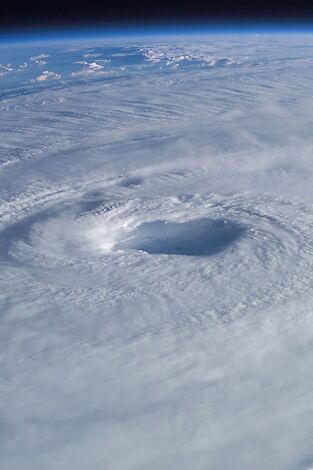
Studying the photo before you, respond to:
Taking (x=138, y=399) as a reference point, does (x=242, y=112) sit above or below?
above

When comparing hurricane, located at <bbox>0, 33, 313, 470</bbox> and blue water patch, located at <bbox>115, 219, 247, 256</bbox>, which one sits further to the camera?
blue water patch, located at <bbox>115, 219, 247, 256</bbox>

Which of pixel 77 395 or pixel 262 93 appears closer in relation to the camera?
pixel 77 395

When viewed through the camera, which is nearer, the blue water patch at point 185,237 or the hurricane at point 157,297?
the hurricane at point 157,297

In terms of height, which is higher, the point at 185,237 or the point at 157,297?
the point at 185,237

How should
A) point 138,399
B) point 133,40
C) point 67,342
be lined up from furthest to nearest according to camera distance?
point 133,40, point 67,342, point 138,399

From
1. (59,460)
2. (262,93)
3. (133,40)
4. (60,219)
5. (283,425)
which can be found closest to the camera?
(59,460)

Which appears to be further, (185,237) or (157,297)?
(185,237)

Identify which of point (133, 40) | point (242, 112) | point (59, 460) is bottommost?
point (59, 460)

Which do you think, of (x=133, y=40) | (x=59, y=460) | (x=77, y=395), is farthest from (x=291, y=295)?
(x=133, y=40)

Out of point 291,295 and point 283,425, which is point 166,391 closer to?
point 283,425
